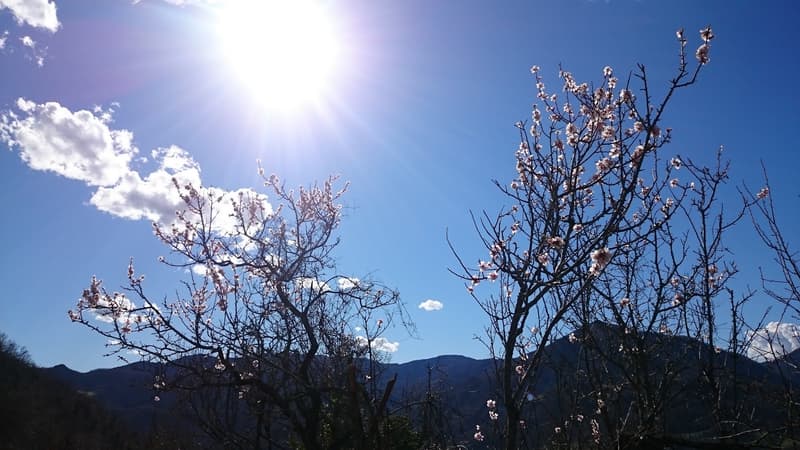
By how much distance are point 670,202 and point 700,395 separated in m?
1.75

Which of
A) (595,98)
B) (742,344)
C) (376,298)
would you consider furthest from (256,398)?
(742,344)

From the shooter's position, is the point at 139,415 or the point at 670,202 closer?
the point at 670,202

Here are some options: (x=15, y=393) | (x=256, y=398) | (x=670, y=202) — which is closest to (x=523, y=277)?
(x=670, y=202)

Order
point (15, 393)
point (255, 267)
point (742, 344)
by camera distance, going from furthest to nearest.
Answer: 1. point (15, 393)
2. point (255, 267)
3. point (742, 344)

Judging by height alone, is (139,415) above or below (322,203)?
below

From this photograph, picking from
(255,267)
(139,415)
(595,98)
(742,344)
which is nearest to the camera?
(595,98)

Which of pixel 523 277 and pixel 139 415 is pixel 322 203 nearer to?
pixel 523 277

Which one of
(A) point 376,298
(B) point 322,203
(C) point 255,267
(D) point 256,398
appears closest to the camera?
(D) point 256,398

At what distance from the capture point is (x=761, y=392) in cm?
483

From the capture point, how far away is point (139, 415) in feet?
225

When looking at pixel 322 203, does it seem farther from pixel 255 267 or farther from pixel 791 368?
pixel 791 368

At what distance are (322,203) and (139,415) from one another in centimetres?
7242

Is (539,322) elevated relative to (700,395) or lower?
elevated

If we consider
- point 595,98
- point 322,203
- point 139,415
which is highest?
point 322,203
